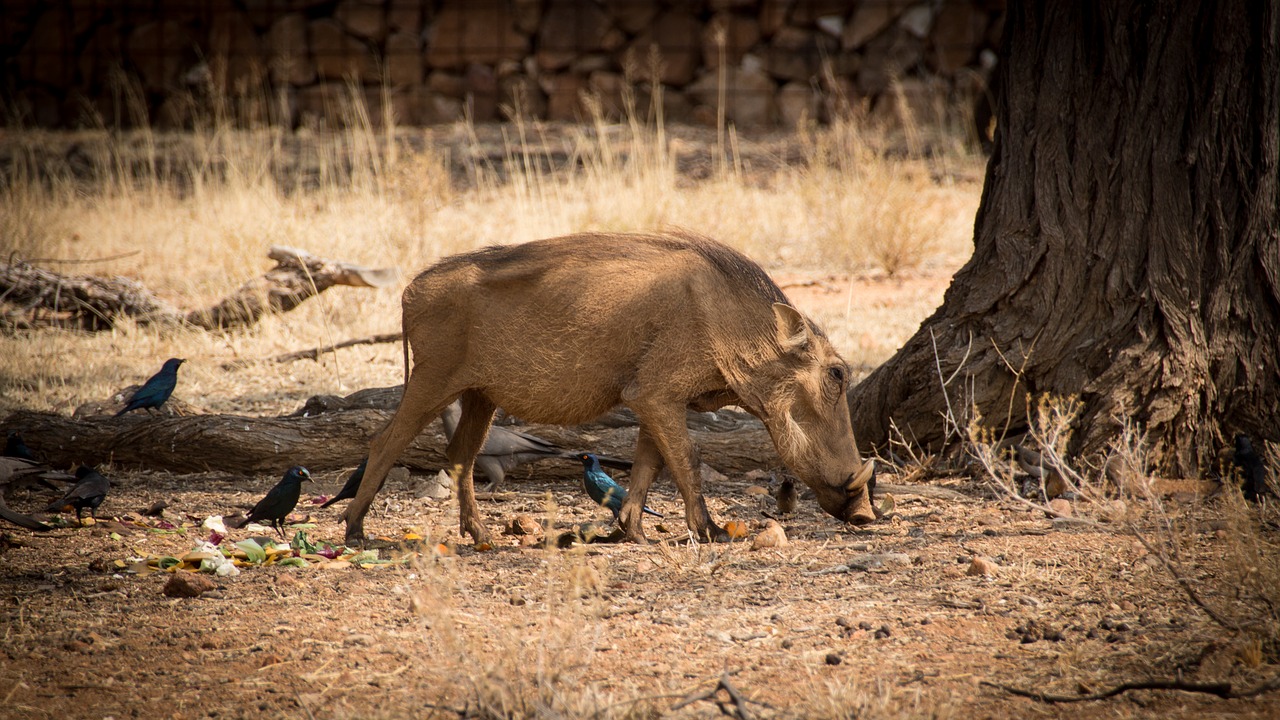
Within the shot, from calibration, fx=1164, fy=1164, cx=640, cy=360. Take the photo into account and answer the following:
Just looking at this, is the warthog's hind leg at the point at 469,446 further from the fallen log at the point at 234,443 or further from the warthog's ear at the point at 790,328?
the warthog's ear at the point at 790,328

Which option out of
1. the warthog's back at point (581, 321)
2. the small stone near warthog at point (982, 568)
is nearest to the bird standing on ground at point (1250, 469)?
the small stone near warthog at point (982, 568)

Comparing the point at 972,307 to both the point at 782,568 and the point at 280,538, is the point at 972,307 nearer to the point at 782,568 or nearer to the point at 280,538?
the point at 782,568

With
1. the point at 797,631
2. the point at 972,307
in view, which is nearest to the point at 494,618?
the point at 797,631

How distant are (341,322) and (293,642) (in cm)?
472

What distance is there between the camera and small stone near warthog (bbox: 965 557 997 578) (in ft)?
12.4

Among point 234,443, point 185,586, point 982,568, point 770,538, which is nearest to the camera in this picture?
point 185,586

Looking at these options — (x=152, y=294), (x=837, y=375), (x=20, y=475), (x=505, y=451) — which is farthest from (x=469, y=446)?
(x=152, y=294)

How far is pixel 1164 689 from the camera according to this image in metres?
2.85

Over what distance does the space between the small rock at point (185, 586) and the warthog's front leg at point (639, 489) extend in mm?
1435

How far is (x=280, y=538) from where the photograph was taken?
173 inches

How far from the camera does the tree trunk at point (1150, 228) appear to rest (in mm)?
4703

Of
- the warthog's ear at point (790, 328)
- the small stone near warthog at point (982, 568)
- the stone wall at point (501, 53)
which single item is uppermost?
the stone wall at point (501, 53)

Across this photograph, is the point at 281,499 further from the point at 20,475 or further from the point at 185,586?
the point at 20,475

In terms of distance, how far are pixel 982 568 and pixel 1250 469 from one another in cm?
148
